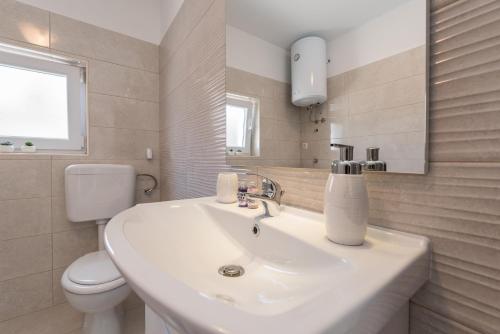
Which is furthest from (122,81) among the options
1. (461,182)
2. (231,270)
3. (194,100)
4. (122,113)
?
(461,182)

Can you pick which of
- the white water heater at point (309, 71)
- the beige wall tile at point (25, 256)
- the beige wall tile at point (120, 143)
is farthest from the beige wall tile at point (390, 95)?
the beige wall tile at point (25, 256)

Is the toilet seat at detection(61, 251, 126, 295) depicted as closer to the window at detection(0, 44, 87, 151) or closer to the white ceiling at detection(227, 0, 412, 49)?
the window at detection(0, 44, 87, 151)

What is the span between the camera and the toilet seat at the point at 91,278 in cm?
104

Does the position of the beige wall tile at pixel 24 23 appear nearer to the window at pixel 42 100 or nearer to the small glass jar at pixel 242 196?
the window at pixel 42 100

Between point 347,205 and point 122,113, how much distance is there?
75.4 inches

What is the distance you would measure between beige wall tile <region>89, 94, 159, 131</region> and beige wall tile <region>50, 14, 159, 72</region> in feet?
1.01

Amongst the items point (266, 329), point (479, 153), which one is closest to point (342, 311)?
point (266, 329)

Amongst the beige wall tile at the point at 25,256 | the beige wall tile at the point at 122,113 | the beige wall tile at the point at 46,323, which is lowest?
the beige wall tile at the point at 46,323

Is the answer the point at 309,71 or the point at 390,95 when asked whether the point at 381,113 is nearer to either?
the point at 390,95

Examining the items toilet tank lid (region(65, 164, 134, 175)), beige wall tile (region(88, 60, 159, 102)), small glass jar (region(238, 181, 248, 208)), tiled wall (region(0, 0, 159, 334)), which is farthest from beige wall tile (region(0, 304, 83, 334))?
beige wall tile (region(88, 60, 159, 102))

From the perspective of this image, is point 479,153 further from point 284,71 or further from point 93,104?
point 93,104

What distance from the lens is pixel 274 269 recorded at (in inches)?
21.6

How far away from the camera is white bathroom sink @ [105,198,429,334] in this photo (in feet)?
0.75

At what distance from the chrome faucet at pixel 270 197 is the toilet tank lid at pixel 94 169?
4.29 feet
